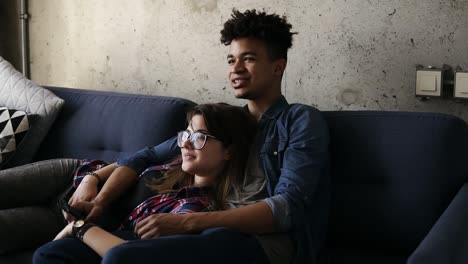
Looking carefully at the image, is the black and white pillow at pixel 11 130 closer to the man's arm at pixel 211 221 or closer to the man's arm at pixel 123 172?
the man's arm at pixel 123 172

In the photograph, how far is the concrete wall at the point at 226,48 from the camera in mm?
2209

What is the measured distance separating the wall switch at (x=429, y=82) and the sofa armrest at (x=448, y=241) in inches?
20.0

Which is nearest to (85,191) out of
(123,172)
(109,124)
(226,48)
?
(123,172)

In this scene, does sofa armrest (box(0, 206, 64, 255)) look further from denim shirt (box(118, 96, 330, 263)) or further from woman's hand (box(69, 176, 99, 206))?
denim shirt (box(118, 96, 330, 263))

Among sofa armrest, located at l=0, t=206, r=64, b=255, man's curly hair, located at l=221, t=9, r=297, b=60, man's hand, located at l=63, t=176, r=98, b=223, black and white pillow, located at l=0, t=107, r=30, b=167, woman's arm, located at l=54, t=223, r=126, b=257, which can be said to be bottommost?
sofa armrest, located at l=0, t=206, r=64, b=255

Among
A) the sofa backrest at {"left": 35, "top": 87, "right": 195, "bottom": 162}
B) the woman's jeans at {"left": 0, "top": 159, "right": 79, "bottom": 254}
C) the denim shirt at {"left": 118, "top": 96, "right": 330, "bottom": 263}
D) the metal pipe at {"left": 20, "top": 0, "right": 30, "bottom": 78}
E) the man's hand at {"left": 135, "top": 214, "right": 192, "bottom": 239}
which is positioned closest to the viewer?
the man's hand at {"left": 135, "top": 214, "right": 192, "bottom": 239}

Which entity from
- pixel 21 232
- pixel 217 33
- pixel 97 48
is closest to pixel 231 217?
pixel 21 232

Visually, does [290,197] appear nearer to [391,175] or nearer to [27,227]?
[391,175]

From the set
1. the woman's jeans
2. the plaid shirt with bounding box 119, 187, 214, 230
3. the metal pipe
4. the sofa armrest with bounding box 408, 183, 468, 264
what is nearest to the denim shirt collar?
the plaid shirt with bounding box 119, 187, 214, 230

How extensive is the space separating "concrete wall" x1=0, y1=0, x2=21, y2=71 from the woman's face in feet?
6.37

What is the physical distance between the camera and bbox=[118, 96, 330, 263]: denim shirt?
6.05ft

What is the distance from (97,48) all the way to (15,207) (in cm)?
117

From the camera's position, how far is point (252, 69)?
6.90 feet

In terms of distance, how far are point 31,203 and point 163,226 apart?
0.68 metres
